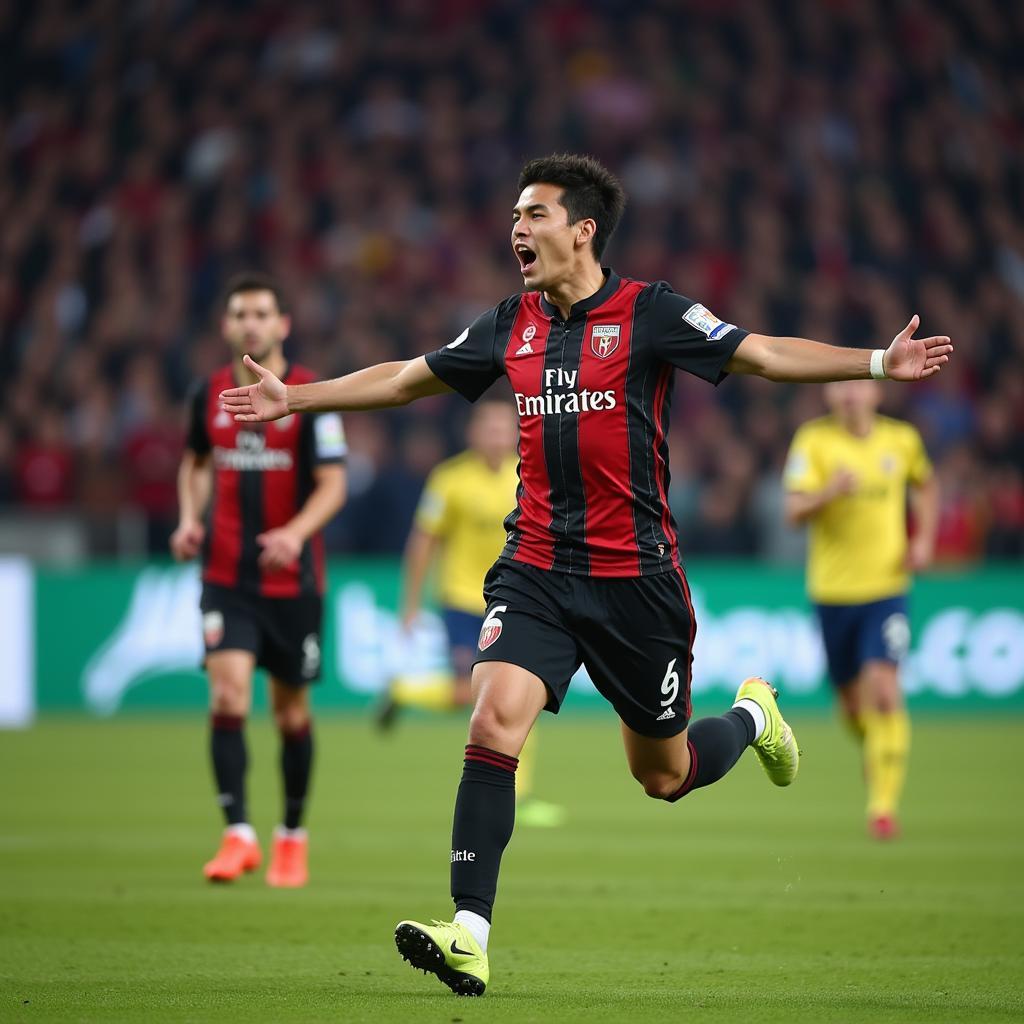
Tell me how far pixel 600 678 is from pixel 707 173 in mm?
17982

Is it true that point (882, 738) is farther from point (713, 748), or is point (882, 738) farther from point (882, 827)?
point (713, 748)

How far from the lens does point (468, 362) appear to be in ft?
19.5

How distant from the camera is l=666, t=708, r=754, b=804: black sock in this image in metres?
6.31

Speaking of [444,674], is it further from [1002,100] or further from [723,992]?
[1002,100]

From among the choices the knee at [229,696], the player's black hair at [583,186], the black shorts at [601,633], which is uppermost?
the player's black hair at [583,186]

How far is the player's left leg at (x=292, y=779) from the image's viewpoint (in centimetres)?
830

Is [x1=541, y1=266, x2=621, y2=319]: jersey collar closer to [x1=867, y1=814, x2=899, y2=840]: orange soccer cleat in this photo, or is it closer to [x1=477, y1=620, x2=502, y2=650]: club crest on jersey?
[x1=477, y1=620, x2=502, y2=650]: club crest on jersey

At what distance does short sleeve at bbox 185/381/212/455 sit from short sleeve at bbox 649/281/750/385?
11.0ft

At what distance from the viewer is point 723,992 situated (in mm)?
5566

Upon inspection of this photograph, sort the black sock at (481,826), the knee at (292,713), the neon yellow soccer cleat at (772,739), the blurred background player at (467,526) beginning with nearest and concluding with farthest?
the black sock at (481,826), the neon yellow soccer cleat at (772,739), the knee at (292,713), the blurred background player at (467,526)

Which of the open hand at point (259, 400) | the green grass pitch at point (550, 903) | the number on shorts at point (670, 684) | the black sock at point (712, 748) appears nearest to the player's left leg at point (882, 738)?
the green grass pitch at point (550, 903)

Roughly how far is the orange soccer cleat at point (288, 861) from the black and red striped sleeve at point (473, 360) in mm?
3082

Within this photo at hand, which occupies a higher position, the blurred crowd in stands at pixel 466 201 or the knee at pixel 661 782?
the blurred crowd in stands at pixel 466 201

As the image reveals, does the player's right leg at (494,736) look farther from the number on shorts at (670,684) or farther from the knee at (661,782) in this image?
the knee at (661,782)
